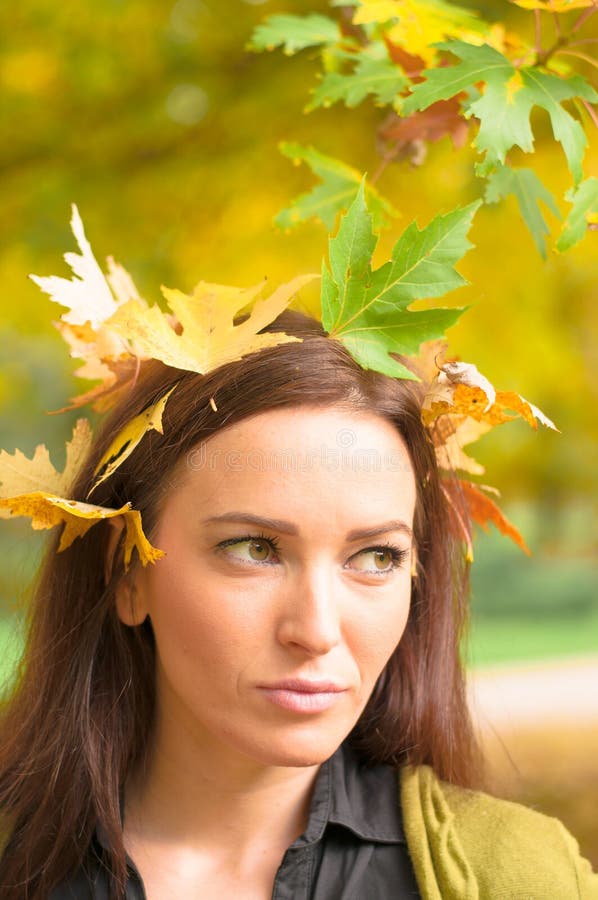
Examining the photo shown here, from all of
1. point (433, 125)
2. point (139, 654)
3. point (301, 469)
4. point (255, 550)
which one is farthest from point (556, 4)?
point (139, 654)

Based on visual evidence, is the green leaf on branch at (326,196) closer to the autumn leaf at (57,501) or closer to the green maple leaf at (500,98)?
the green maple leaf at (500,98)

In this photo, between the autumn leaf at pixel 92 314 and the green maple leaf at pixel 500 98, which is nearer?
the green maple leaf at pixel 500 98

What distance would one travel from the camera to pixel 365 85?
1.48 meters

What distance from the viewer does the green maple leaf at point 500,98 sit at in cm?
120

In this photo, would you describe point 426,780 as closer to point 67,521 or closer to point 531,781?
point 67,521

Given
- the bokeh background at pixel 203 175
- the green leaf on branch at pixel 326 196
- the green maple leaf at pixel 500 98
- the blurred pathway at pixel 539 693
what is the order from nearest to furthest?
the green maple leaf at pixel 500 98
the green leaf on branch at pixel 326 196
the bokeh background at pixel 203 175
the blurred pathway at pixel 539 693

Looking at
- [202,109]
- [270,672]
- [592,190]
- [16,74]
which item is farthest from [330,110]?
[270,672]

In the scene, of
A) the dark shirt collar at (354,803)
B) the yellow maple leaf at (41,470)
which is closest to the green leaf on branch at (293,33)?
the yellow maple leaf at (41,470)

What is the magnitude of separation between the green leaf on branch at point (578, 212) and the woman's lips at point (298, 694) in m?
0.58

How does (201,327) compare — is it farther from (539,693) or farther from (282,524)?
(539,693)

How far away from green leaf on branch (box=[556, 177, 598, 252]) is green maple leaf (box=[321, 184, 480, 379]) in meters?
0.12

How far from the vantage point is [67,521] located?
1.35 meters

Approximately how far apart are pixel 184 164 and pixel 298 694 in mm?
1680

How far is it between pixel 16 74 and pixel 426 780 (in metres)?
1.91
